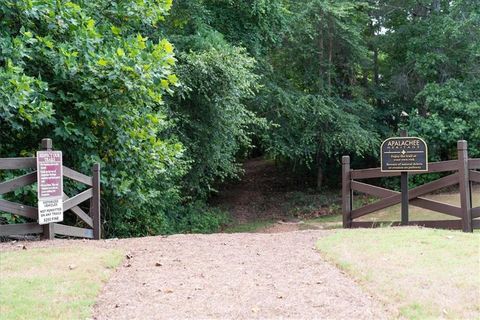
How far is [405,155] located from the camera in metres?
9.96

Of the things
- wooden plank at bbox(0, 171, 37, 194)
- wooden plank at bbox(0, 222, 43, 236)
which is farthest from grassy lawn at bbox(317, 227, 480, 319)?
wooden plank at bbox(0, 171, 37, 194)

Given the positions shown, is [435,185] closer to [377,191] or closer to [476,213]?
[476,213]

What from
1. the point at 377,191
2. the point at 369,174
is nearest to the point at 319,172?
the point at 369,174

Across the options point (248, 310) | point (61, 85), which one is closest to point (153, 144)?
point (61, 85)

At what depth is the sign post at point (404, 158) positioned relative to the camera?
980 cm

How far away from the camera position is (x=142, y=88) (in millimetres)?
10047

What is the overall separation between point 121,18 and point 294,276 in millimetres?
8093

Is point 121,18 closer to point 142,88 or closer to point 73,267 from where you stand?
point 142,88

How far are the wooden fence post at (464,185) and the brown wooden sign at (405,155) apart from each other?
0.68 metres

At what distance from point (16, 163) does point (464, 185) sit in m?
7.62

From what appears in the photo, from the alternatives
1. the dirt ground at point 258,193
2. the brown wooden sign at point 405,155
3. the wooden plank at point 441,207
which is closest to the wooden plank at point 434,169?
the brown wooden sign at point 405,155

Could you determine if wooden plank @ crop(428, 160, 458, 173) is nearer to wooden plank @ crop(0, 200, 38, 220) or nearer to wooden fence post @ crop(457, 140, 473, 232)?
wooden fence post @ crop(457, 140, 473, 232)

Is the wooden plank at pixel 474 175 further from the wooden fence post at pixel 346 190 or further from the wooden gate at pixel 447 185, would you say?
the wooden fence post at pixel 346 190

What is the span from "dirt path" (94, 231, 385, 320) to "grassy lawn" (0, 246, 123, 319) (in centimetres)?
19
